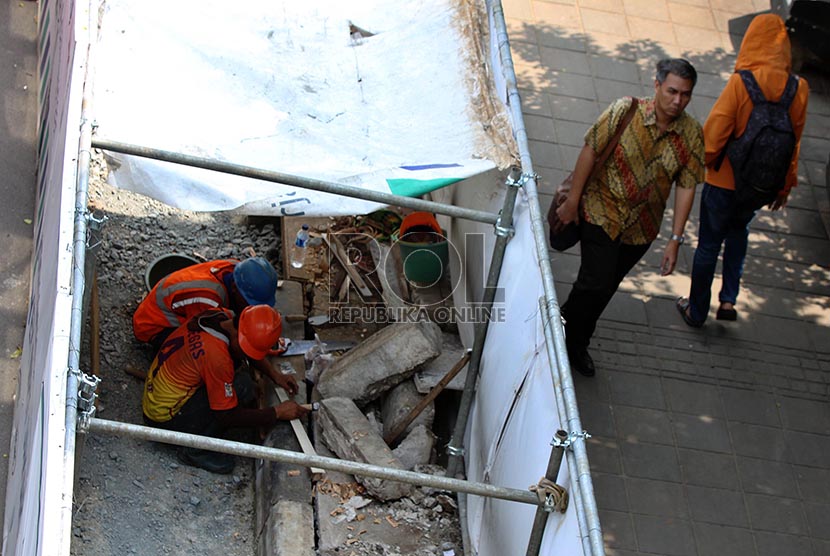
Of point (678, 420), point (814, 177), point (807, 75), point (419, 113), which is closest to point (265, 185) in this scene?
point (419, 113)

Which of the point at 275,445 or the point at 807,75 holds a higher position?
the point at 807,75

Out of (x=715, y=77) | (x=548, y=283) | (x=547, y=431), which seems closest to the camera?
(x=547, y=431)

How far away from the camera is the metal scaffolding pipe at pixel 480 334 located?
16.4ft

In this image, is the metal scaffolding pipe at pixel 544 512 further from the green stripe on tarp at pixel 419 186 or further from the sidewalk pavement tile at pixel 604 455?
the sidewalk pavement tile at pixel 604 455

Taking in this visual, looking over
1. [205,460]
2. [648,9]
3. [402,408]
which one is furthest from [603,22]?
[205,460]

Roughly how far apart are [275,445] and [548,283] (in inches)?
93.0

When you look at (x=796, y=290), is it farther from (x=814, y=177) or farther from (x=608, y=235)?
(x=608, y=235)

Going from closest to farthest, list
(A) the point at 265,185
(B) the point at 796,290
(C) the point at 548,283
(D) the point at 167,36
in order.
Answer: (C) the point at 548,283 < (A) the point at 265,185 < (D) the point at 167,36 < (B) the point at 796,290

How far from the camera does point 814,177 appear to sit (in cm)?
884

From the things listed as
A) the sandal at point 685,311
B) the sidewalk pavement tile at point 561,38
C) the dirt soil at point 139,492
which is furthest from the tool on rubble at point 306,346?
the sidewalk pavement tile at point 561,38

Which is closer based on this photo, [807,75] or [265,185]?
[265,185]

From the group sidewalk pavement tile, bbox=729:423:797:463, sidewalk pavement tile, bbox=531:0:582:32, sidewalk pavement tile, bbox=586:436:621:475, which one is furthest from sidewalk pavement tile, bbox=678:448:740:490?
sidewalk pavement tile, bbox=531:0:582:32

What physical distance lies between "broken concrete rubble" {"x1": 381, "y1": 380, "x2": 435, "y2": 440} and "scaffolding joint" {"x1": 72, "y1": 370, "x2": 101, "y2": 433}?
2.66 meters

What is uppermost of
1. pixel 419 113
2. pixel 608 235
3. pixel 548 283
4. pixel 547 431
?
pixel 419 113
